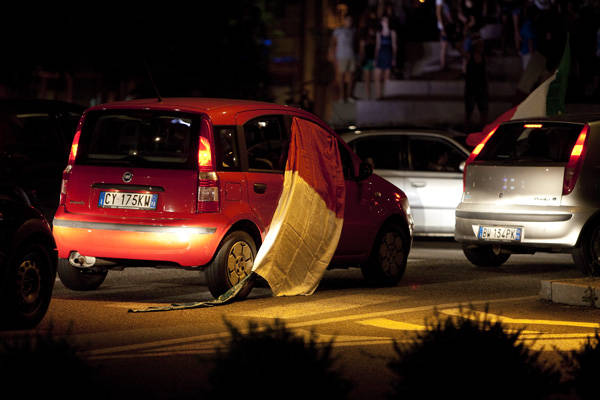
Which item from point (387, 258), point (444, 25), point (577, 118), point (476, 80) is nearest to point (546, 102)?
point (577, 118)

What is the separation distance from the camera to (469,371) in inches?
278

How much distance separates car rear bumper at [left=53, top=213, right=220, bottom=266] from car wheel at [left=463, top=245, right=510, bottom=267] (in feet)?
16.2

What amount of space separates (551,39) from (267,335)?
18.4 meters

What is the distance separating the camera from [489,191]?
14711 mm

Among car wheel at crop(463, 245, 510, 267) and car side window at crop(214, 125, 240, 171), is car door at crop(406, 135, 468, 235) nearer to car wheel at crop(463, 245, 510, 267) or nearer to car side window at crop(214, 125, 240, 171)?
car wheel at crop(463, 245, 510, 267)

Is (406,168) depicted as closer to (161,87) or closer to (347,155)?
(347,155)

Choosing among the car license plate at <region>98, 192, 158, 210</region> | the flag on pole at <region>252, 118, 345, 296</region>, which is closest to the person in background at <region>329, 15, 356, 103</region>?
the flag on pole at <region>252, 118, 345, 296</region>

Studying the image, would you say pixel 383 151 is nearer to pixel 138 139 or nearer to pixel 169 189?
pixel 138 139

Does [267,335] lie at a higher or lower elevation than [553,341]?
higher

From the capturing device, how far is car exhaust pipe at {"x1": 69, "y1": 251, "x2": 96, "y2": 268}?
1196 centimetres

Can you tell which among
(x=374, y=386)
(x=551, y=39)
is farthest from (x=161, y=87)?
(x=374, y=386)

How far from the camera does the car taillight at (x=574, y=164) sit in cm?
1412

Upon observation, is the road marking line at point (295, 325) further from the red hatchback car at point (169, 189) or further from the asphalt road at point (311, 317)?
the red hatchback car at point (169, 189)

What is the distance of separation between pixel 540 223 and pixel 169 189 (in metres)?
4.52
